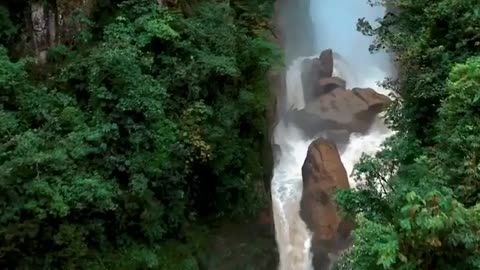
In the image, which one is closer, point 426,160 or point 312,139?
point 426,160

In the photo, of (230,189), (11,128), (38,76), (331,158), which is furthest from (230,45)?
(331,158)

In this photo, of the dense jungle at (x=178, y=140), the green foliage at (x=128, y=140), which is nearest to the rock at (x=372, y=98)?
the dense jungle at (x=178, y=140)

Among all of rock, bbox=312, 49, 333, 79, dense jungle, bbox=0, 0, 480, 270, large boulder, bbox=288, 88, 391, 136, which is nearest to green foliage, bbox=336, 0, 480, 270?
dense jungle, bbox=0, 0, 480, 270

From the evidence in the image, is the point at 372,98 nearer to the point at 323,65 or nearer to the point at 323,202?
the point at 323,65

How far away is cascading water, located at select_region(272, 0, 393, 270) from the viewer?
1217cm

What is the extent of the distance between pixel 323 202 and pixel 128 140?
22.0 ft

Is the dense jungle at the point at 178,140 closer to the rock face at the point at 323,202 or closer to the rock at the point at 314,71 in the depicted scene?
the rock face at the point at 323,202

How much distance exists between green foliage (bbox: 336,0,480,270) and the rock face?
5026 millimetres

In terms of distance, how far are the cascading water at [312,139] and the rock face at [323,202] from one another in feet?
0.73

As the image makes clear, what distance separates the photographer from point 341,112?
51.4 feet

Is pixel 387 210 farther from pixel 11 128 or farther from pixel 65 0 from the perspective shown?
pixel 65 0

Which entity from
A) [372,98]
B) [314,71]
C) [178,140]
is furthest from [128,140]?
[314,71]

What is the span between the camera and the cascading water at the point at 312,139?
12172 mm

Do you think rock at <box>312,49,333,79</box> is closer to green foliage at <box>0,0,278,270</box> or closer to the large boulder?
the large boulder
